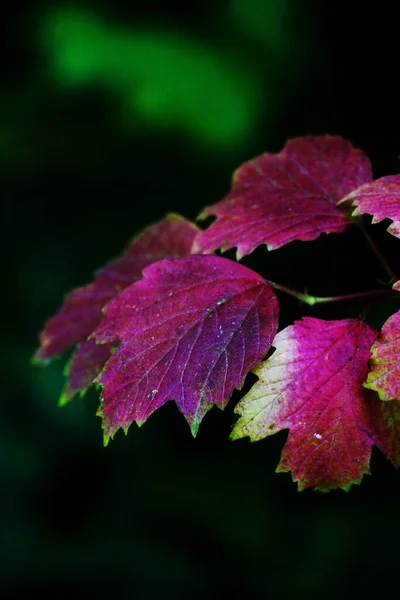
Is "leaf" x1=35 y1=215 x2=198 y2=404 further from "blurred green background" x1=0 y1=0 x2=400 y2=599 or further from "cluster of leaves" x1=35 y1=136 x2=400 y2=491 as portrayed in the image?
"blurred green background" x1=0 y1=0 x2=400 y2=599

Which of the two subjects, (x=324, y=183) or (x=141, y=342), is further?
(x=324, y=183)

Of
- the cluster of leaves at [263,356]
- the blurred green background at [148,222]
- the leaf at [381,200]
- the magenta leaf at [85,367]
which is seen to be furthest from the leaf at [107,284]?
the blurred green background at [148,222]

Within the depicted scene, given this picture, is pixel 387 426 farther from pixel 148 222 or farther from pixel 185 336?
pixel 148 222

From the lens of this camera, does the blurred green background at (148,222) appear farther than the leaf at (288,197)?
Yes

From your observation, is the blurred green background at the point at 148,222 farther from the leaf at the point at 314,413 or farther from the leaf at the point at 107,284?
the leaf at the point at 314,413

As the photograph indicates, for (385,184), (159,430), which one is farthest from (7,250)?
(385,184)

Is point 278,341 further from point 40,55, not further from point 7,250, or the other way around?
point 7,250

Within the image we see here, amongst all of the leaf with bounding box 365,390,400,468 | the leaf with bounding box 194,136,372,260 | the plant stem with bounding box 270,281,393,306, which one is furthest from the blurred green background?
the leaf with bounding box 365,390,400,468
